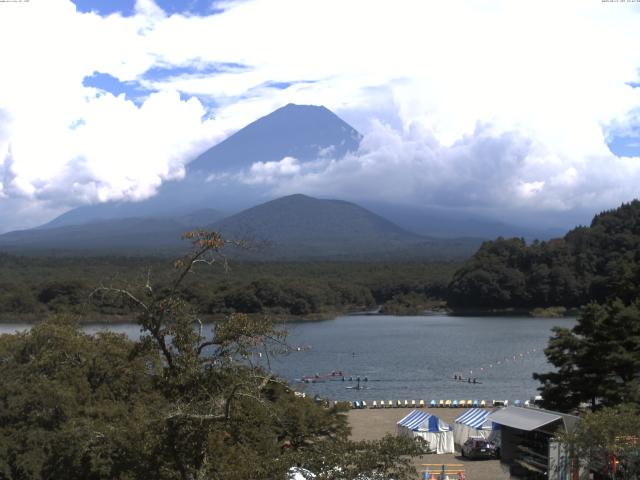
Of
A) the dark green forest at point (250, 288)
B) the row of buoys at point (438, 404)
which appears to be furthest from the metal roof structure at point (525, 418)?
the dark green forest at point (250, 288)

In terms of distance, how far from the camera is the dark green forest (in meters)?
56.1

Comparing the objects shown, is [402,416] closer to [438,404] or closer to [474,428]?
[438,404]

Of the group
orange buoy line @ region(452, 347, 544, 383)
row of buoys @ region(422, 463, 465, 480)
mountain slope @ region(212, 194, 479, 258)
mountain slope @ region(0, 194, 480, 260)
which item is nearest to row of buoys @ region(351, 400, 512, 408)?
orange buoy line @ region(452, 347, 544, 383)

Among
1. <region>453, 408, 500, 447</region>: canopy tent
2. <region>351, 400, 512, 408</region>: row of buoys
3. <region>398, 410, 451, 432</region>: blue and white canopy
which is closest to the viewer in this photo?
<region>453, 408, 500, 447</region>: canopy tent

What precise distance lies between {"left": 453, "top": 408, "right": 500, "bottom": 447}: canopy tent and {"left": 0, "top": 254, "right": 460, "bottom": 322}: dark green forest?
91.7 feet

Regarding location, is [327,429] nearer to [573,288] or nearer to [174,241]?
[573,288]

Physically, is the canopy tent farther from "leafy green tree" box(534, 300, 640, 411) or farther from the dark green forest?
the dark green forest

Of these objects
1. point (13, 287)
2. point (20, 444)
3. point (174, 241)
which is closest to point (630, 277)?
point (20, 444)

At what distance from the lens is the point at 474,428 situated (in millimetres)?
17953

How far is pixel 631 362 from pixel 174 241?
137 meters

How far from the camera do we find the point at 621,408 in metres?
12.1

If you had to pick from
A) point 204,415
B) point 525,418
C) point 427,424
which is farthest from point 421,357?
point 204,415

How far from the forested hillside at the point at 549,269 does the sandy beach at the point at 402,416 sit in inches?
1642

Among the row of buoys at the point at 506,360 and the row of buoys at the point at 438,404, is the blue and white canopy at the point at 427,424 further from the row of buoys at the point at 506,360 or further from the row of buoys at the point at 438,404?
the row of buoys at the point at 506,360
